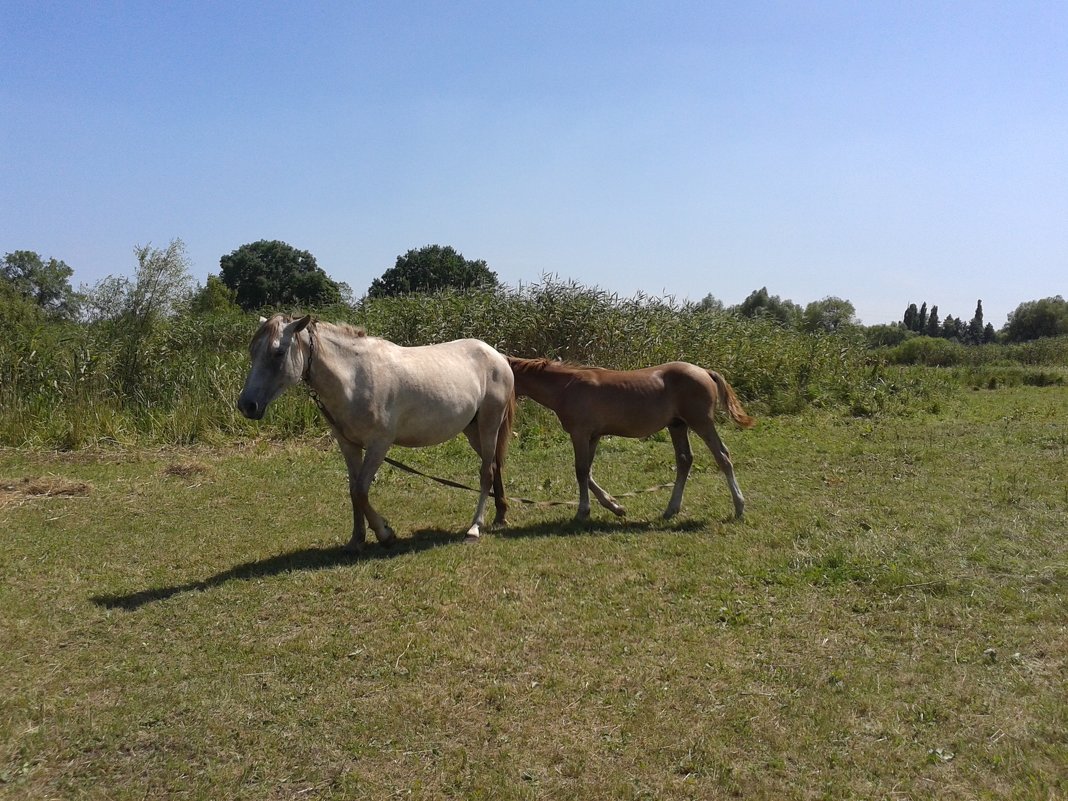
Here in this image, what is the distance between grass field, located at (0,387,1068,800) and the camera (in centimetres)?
328

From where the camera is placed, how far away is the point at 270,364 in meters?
5.67

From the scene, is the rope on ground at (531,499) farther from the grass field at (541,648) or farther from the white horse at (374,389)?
the white horse at (374,389)

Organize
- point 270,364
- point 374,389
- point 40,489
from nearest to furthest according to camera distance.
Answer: point 270,364 → point 374,389 → point 40,489

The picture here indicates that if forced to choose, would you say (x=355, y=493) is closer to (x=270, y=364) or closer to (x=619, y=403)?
(x=270, y=364)

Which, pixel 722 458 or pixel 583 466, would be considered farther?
pixel 722 458

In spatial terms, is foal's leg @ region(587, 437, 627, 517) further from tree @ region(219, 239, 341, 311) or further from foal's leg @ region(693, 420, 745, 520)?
tree @ region(219, 239, 341, 311)

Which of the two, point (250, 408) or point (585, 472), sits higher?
point (250, 408)

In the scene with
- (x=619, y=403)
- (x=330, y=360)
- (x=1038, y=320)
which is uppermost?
(x=1038, y=320)

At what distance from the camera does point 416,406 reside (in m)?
6.55

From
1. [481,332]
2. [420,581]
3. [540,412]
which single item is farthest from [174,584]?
[481,332]

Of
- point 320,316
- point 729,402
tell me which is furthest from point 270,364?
point 320,316

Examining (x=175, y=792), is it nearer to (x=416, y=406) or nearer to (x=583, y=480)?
(x=416, y=406)

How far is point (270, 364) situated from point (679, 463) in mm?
4273

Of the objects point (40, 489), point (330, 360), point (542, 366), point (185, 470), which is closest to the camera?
point (330, 360)
